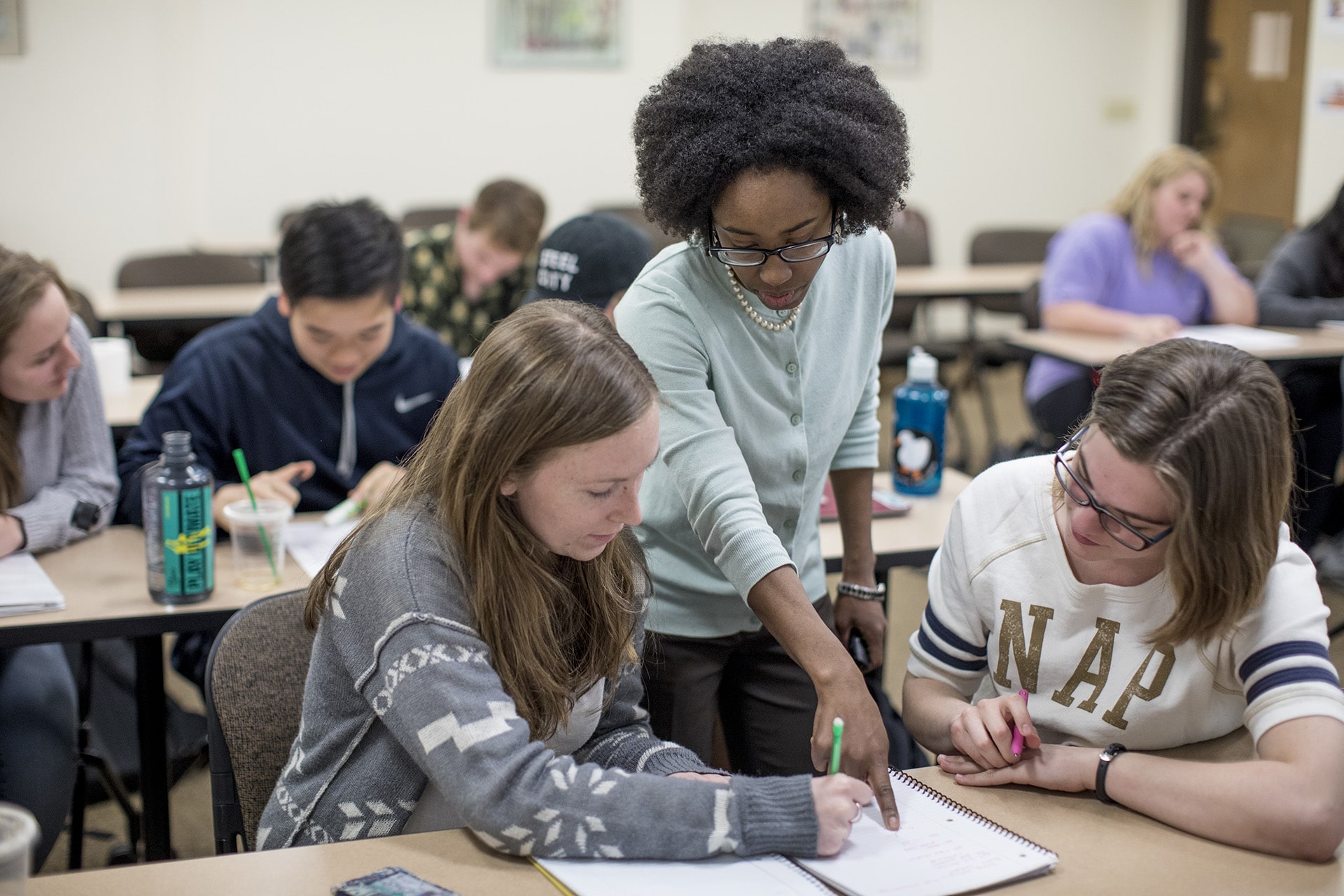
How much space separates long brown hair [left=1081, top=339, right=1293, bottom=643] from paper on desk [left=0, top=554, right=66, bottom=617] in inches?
59.0

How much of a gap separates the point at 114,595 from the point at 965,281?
13.3 feet

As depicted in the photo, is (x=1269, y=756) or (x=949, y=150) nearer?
(x=1269, y=756)

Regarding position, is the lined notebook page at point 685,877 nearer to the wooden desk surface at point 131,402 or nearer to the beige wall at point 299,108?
the wooden desk surface at point 131,402

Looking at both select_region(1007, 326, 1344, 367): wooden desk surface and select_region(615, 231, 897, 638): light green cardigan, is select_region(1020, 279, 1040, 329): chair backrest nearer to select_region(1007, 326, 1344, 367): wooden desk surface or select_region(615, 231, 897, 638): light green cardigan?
select_region(1007, 326, 1344, 367): wooden desk surface

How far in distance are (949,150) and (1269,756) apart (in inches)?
250

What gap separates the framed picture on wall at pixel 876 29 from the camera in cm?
685

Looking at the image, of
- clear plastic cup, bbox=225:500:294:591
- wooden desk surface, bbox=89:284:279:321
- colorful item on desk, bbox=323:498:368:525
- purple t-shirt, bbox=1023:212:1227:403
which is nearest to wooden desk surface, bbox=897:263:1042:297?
purple t-shirt, bbox=1023:212:1227:403

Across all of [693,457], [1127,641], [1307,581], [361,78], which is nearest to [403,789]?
[693,457]

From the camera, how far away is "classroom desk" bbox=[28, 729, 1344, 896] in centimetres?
112

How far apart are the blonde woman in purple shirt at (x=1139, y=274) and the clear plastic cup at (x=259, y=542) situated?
2.54m

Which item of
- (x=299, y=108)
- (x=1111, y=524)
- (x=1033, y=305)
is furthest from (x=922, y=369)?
(x=299, y=108)

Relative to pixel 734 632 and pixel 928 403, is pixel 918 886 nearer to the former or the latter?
pixel 734 632

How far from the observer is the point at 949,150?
7.18m

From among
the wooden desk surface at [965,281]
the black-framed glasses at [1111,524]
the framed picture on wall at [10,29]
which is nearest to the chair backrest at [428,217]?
the framed picture on wall at [10,29]
